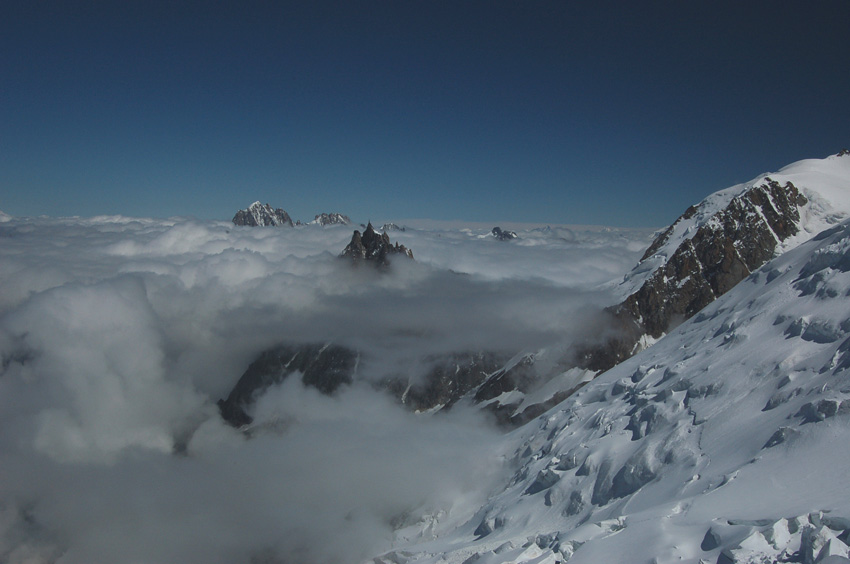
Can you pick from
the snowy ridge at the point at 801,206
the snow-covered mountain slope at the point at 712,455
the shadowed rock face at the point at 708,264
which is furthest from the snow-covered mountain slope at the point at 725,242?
the snow-covered mountain slope at the point at 712,455

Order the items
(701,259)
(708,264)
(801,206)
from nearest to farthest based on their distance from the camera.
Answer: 1. (801,206)
2. (708,264)
3. (701,259)

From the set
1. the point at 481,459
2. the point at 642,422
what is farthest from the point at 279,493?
the point at 642,422

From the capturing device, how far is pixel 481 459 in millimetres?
65625

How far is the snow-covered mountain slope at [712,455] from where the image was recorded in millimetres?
18062

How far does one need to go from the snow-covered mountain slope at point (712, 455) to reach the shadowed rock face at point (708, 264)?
342 feet

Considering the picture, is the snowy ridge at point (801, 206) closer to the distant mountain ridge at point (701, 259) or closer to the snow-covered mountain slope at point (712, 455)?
the distant mountain ridge at point (701, 259)

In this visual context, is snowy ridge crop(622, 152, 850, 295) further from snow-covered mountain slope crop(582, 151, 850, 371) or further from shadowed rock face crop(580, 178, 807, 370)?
shadowed rock face crop(580, 178, 807, 370)

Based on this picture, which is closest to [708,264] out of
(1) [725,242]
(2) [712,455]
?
(1) [725,242]

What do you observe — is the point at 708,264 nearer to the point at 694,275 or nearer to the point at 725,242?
the point at 694,275

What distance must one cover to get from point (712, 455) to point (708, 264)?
14330 cm

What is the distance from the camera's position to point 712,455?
26.6 metres

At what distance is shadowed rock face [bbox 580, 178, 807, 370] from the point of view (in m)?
136

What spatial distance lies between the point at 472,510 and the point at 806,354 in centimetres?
3572

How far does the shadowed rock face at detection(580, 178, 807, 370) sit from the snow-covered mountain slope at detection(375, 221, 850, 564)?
104246 mm
